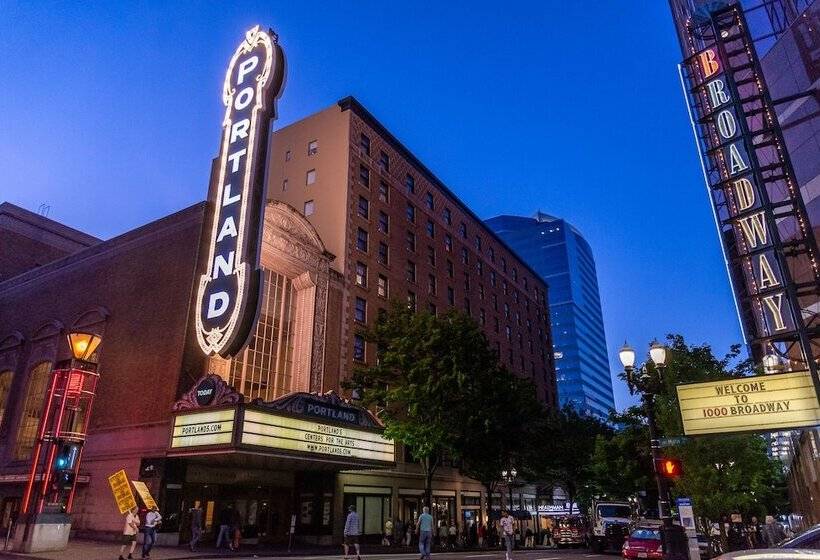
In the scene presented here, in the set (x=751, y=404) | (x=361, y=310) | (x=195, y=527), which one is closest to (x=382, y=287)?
(x=361, y=310)

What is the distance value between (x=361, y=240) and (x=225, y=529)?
21644 millimetres

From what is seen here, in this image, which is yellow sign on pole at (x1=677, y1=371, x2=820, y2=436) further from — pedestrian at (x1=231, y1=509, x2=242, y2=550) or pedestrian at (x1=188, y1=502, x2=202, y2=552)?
pedestrian at (x1=188, y1=502, x2=202, y2=552)

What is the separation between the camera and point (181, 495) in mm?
24531

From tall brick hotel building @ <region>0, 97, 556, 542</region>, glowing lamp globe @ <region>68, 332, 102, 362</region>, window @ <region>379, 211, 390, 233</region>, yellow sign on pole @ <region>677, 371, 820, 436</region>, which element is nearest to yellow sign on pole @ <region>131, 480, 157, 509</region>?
tall brick hotel building @ <region>0, 97, 556, 542</region>

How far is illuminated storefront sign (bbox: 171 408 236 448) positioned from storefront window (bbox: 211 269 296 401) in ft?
11.5

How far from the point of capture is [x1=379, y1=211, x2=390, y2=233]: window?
43.3 meters

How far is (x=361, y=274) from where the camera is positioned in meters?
39.6

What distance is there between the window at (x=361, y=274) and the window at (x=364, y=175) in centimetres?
670

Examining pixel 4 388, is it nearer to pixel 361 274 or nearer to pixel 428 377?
pixel 361 274

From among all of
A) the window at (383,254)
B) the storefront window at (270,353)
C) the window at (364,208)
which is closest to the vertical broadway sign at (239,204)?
the storefront window at (270,353)

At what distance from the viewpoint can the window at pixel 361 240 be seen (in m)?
40.1

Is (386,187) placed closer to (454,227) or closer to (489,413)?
(454,227)

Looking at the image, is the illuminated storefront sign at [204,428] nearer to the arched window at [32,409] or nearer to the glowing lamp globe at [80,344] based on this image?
the glowing lamp globe at [80,344]

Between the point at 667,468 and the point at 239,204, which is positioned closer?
the point at 667,468
